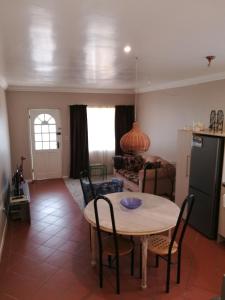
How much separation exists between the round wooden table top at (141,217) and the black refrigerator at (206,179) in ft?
2.74

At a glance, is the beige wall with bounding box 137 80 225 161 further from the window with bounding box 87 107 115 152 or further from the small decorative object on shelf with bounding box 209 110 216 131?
the window with bounding box 87 107 115 152

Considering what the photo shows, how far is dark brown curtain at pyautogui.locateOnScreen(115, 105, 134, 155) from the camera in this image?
23.1 feet

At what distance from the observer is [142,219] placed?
2.62 m

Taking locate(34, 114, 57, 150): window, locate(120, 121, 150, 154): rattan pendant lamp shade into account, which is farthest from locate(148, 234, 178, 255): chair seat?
locate(34, 114, 57, 150): window

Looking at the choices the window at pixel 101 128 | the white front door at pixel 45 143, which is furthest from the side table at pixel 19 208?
the window at pixel 101 128

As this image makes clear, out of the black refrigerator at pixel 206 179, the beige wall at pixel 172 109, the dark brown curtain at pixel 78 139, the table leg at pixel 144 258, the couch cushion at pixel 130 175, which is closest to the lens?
the table leg at pixel 144 258

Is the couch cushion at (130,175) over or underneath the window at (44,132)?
underneath

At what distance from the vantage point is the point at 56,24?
1.82 metres

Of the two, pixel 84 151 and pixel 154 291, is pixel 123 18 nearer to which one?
pixel 154 291

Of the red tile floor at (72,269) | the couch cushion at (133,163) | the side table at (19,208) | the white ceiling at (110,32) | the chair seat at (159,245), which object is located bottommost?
the red tile floor at (72,269)

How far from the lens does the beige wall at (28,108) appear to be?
6.14 meters

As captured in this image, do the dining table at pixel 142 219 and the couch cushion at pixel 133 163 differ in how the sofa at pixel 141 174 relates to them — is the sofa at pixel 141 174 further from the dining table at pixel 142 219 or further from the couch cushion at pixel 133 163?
the dining table at pixel 142 219

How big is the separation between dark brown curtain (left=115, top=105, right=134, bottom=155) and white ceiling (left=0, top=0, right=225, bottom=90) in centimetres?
359

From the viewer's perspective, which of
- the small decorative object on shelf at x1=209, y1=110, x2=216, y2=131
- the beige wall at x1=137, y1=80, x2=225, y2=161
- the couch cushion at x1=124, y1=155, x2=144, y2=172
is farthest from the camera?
the couch cushion at x1=124, y1=155, x2=144, y2=172
